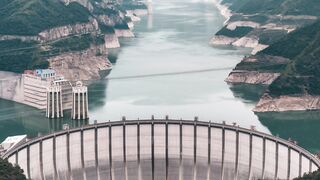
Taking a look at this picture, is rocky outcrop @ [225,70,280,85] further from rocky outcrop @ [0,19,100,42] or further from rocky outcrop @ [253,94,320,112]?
rocky outcrop @ [0,19,100,42]

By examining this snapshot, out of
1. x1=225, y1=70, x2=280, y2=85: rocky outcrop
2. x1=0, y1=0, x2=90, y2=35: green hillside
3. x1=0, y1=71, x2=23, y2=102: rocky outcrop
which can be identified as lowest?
x1=0, y1=71, x2=23, y2=102: rocky outcrop

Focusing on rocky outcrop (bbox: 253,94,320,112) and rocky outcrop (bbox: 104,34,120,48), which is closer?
rocky outcrop (bbox: 253,94,320,112)

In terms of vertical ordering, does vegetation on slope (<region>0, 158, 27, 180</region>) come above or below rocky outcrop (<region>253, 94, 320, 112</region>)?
below

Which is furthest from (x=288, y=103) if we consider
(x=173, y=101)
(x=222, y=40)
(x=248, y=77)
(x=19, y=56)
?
(x=222, y=40)

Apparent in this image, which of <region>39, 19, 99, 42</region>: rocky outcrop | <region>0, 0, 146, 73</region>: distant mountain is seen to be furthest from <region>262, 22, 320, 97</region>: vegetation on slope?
<region>39, 19, 99, 42</region>: rocky outcrop

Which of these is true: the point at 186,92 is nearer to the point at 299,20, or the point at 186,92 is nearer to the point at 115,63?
the point at 115,63

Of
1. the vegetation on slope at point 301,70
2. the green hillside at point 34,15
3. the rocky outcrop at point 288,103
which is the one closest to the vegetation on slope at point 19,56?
the green hillside at point 34,15

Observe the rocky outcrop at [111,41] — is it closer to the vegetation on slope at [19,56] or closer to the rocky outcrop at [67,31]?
the rocky outcrop at [67,31]
